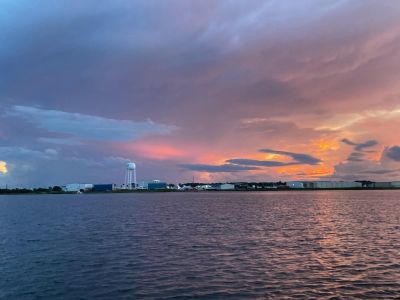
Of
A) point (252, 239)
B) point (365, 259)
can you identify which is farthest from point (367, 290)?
point (252, 239)

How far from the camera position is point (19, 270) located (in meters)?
39.3

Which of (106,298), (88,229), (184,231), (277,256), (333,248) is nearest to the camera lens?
(106,298)

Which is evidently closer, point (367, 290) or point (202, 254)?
point (367, 290)

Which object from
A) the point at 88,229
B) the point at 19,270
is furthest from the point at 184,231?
the point at 19,270

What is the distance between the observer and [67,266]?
4075 cm

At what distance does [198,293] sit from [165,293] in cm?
255

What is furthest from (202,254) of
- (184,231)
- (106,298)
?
(184,231)

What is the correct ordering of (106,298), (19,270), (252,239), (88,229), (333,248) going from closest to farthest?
1. (106,298)
2. (19,270)
3. (333,248)
4. (252,239)
5. (88,229)

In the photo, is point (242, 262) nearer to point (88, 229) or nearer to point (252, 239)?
point (252, 239)

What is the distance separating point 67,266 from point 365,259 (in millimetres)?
31362

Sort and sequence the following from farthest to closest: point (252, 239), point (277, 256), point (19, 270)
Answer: point (252, 239) < point (277, 256) < point (19, 270)

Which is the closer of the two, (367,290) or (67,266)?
(367,290)

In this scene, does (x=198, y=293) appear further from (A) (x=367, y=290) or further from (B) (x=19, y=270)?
(B) (x=19, y=270)

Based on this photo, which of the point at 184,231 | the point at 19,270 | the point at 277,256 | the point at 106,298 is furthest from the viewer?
the point at 184,231
